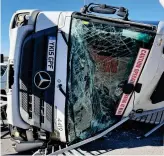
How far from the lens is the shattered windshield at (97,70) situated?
123 inches

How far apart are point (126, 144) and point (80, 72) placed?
1115 mm

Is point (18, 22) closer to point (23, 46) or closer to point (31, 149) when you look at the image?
point (23, 46)

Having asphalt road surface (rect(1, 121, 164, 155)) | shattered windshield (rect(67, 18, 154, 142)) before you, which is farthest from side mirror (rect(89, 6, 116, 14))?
asphalt road surface (rect(1, 121, 164, 155))

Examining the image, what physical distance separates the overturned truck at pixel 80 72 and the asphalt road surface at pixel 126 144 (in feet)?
0.53

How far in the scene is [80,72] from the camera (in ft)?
10.6

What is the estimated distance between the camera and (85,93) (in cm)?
326

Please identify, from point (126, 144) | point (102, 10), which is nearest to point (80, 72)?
point (102, 10)

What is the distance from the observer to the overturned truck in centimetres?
314

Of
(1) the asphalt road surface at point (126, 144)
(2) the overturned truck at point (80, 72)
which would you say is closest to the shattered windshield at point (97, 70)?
(2) the overturned truck at point (80, 72)

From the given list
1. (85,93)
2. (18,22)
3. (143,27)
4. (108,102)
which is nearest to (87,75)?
(85,93)

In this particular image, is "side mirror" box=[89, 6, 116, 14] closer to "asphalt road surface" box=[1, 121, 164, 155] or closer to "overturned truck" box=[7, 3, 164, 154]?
"overturned truck" box=[7, 3, 164, 154]

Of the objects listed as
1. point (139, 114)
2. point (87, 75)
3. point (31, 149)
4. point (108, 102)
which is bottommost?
point (31, 149)

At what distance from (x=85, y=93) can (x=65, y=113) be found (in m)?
0.36

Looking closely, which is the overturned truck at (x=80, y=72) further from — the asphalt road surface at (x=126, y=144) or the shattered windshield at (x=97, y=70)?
the asphalt road surface at (x=126, y=144)
